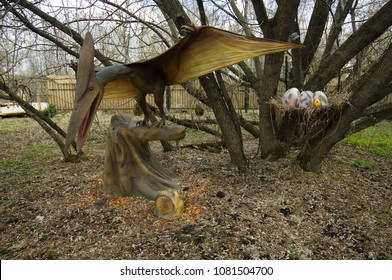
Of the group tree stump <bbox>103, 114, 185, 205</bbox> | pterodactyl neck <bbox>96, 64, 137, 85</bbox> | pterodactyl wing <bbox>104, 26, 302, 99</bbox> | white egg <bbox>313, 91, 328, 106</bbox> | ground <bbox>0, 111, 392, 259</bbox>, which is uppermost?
pterodactyl wing <bbox>104, 26, 302, 99</bbox>

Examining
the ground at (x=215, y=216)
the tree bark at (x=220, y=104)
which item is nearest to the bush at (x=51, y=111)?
the ground at (x=215, y=216)

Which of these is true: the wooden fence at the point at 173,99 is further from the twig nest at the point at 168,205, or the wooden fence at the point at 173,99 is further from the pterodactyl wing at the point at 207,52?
the twig nest at the point at 168,205

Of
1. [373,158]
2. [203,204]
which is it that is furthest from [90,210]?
[373,158]

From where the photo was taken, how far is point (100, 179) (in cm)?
350

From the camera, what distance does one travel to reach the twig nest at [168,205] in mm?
Answer: 2514

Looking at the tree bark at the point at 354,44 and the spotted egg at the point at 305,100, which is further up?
the tree bark at the point at 354,44

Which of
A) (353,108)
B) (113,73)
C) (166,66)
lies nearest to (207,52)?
(166,66)

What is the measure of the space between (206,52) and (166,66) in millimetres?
420

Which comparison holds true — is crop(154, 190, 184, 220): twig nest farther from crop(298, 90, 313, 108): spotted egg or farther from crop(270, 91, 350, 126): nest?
crop(298, 90, 313, 108): spotted egg

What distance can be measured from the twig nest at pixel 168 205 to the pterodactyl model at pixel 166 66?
0.80 m

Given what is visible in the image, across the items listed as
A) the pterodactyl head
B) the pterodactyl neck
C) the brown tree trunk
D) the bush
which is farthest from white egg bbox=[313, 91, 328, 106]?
the bush

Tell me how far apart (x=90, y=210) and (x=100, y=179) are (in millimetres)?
761

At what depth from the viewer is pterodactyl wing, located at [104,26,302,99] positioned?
2105mm

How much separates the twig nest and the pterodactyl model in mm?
798
